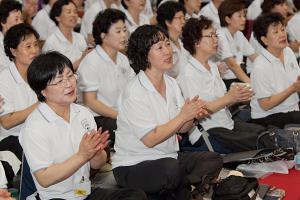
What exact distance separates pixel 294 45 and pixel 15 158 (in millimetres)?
3110

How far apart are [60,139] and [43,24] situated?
11.0ft

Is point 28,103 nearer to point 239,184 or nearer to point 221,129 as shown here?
point 221,129

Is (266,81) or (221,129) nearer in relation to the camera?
(221,129)

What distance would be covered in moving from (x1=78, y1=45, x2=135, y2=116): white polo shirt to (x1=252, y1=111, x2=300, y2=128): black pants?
97 cm

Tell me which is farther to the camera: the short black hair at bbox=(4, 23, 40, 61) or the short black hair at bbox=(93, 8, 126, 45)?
the short black hair at bbox=(93, 8, 126, 45)

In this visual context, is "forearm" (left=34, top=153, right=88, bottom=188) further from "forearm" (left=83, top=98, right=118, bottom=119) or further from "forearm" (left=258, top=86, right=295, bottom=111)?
"forearm" (left=258, top=86, right=295, bottom=111)

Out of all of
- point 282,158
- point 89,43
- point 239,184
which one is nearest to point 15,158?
point 239,184

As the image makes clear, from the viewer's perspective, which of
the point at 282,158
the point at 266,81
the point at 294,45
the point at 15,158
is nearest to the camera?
the point at 15,158

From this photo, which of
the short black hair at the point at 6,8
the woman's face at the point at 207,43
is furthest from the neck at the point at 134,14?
the woman's face at the point at 207,43

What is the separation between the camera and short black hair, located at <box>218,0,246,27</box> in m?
4.77

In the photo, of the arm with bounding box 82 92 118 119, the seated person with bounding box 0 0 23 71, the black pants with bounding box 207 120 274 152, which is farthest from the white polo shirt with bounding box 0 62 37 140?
the black pants with bounding box 207 120 274 152

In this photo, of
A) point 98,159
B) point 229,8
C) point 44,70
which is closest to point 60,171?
point 98,159

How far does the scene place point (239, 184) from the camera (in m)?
2.71

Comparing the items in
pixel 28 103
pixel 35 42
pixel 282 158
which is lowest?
pixel 282 158
